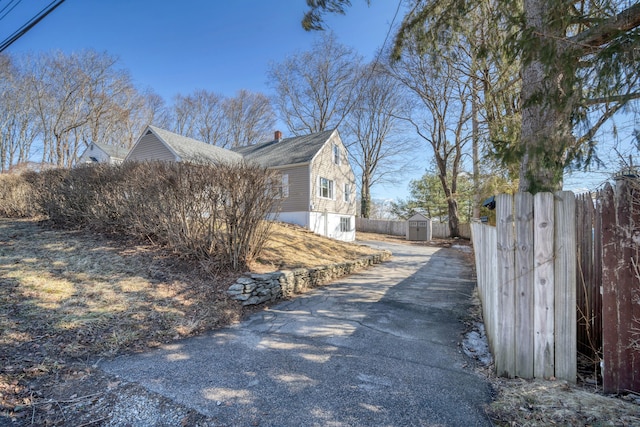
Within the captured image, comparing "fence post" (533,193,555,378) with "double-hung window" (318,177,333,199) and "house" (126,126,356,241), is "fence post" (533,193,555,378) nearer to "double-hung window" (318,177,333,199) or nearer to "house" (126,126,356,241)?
"house" (126,126,356,241)

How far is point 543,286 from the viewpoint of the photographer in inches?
97.8

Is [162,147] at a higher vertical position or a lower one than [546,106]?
higher

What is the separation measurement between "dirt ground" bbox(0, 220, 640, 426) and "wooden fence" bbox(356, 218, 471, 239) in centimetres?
2131

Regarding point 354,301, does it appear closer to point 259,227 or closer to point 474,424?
point 259,227

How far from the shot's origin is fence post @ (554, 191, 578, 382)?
2.40 m

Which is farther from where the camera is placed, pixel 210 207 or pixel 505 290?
pixel 210 207

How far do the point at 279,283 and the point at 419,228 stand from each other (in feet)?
63.1

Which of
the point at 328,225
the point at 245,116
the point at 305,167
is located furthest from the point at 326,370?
the point at 245,116

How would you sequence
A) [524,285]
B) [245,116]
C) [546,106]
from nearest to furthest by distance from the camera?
1. [524,285]
2. [546,106]
3. [245,116]

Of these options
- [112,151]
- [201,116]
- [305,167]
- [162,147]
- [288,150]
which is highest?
[201,116]

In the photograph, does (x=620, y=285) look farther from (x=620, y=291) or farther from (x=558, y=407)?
→ (x=558, y=407)

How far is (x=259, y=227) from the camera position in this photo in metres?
6.45

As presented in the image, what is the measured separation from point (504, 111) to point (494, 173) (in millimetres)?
1765

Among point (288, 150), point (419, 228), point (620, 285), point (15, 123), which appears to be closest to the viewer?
point (620, 285)
